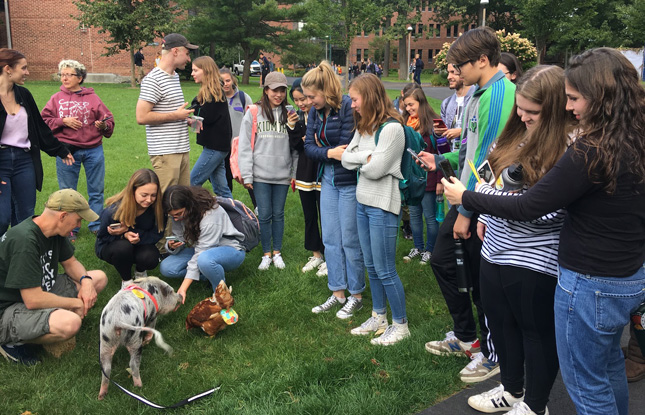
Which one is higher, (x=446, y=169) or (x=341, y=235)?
(x=446, y=169)

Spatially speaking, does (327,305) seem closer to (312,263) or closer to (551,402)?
(312,263)

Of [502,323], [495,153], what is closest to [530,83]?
[495,153]

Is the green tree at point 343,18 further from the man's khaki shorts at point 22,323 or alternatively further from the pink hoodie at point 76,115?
the man's khaki shorts at point 22,323

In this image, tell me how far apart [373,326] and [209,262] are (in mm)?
1599

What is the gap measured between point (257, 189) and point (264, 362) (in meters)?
2.22

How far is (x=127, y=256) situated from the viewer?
5.03 m

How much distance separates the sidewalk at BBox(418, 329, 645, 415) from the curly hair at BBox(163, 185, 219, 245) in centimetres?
271

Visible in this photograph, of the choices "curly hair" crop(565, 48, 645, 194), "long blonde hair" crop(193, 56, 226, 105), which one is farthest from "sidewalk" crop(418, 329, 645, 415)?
"long blonde hair" crop(193, 56, 226, 105)

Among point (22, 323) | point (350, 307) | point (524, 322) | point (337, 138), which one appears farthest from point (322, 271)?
point (524, 322)

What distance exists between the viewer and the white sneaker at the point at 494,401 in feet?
10.6

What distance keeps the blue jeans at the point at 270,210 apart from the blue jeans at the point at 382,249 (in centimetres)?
179

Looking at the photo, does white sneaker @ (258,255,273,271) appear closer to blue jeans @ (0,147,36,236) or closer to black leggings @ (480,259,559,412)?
blue jeans @ (0,147,36,236)

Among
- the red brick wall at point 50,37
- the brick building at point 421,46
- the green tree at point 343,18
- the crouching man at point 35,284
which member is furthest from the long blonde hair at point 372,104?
the brick building at point 421,46

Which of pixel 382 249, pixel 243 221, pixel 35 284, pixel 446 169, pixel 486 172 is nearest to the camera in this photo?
pixel 486 172
